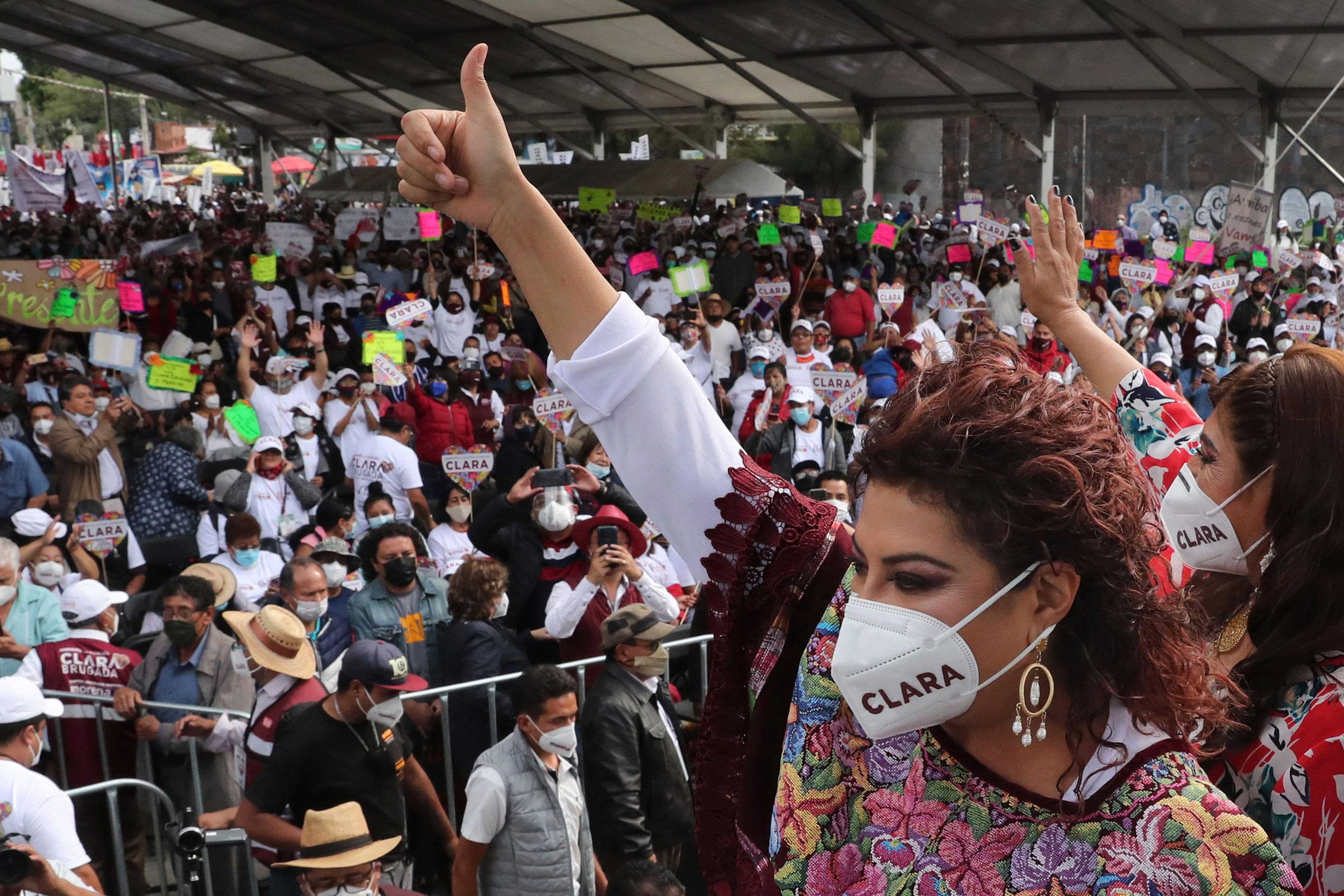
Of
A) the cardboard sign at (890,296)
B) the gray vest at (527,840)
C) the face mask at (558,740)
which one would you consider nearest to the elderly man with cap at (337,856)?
the gray vest at (527,840)

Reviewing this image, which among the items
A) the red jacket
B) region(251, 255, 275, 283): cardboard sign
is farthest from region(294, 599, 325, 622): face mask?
region(251, 255, 275, 283): cardboard sign

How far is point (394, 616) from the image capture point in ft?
19.6

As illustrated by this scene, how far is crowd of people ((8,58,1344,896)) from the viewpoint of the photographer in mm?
1264

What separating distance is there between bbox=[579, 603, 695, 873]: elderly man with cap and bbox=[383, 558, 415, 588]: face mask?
1.64 meters

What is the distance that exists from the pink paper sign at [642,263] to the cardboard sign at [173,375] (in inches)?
230

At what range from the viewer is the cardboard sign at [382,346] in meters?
9.48

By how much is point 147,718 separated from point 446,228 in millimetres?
14882

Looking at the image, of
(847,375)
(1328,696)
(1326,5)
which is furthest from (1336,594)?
(1326,5)

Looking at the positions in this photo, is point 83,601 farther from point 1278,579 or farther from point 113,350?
point 1278,579

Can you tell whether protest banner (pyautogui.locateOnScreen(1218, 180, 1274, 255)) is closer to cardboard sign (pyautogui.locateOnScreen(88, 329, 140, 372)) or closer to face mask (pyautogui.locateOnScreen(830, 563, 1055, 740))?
cardboard sign (pyautogui.locateOnScreen(88, 329, 140, 372))

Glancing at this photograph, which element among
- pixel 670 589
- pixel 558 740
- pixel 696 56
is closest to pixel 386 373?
pixel 670 589

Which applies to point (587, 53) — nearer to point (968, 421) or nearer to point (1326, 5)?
point (1326, 5)

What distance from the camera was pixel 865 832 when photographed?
1.32 m

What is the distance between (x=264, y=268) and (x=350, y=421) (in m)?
3.83
